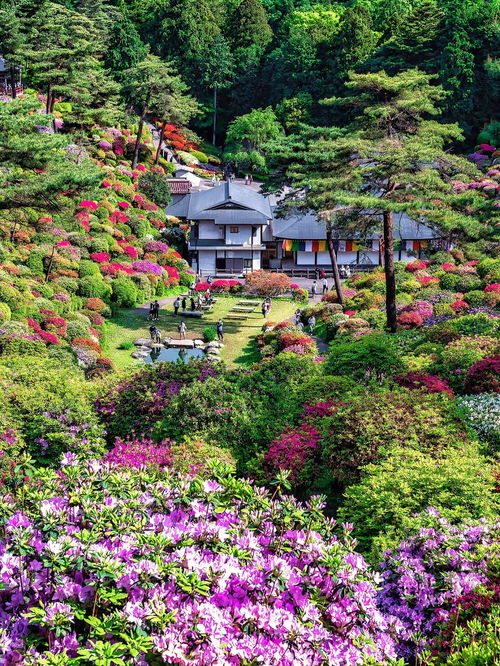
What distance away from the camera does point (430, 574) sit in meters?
6.32

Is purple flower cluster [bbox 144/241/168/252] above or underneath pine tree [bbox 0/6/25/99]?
underneath

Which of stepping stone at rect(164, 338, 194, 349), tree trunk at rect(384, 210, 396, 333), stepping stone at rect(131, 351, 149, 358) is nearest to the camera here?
tree trunk at rect(384, 210, 396, 333)

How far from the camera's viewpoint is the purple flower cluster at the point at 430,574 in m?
5.97

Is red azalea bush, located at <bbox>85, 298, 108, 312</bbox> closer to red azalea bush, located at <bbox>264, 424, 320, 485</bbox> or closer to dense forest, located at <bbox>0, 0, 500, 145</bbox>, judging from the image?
dense forest, located at <bbox>0, 0, 500, 145</bbox>

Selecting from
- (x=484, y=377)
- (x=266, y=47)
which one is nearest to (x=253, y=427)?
(x=484, y=377)

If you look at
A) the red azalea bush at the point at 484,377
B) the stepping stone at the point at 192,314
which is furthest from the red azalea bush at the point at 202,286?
the red azalea bush at the point at 484,377

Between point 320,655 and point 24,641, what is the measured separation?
2176mm

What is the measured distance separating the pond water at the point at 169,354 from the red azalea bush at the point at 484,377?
15.7 metres

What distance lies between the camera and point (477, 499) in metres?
7.93

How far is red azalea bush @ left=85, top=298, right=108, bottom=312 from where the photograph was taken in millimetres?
31695

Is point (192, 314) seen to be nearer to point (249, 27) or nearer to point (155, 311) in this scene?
point (155, 311)

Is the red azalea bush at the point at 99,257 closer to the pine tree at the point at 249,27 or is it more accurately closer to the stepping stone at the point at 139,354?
the stepping stone at the point at 139,354

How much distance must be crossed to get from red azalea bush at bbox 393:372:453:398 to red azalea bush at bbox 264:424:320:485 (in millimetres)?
2650

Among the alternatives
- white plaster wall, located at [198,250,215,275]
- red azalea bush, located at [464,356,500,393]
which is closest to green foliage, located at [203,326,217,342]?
red azalea bush, located at [464,356,500,393]
